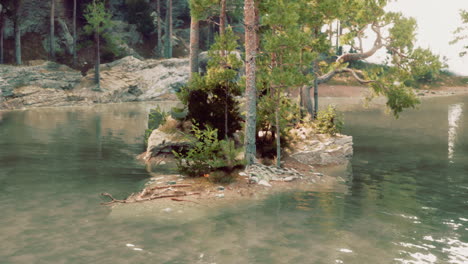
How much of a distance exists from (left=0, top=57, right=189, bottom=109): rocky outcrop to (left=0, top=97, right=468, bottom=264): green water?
75.2 feet

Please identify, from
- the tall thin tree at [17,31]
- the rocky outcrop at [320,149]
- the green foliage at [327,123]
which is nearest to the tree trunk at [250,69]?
the rocky outcrop at [320,149]

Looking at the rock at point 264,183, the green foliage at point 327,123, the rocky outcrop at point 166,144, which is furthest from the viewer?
the green foliage at point 327,123

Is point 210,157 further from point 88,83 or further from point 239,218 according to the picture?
point 88,83

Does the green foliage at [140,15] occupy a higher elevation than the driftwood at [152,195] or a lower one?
higher

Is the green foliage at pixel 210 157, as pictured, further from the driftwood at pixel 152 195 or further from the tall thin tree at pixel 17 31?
the tall thin tree at pixel 17 31

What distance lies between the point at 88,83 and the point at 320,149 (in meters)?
36.0

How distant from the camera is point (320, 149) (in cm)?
2050

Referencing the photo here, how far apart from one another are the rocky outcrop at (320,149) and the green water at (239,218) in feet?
2.82

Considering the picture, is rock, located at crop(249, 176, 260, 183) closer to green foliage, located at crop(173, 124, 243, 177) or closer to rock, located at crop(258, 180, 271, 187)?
rock, located at crop(258, 180, 271, 187)

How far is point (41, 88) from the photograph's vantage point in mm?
44906

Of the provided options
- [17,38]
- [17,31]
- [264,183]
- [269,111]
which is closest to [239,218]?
[264,183]

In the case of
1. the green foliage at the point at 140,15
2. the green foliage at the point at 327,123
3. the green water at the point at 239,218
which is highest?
the green foliage at the point at 140,15

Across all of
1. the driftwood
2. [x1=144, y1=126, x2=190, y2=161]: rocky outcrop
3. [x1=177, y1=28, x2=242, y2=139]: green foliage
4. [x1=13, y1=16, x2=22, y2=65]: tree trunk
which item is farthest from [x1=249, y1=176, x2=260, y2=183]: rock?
[x1=13, y1=16, x2=22, y2=65]: tree trunk

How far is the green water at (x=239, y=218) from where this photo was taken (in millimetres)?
9508
